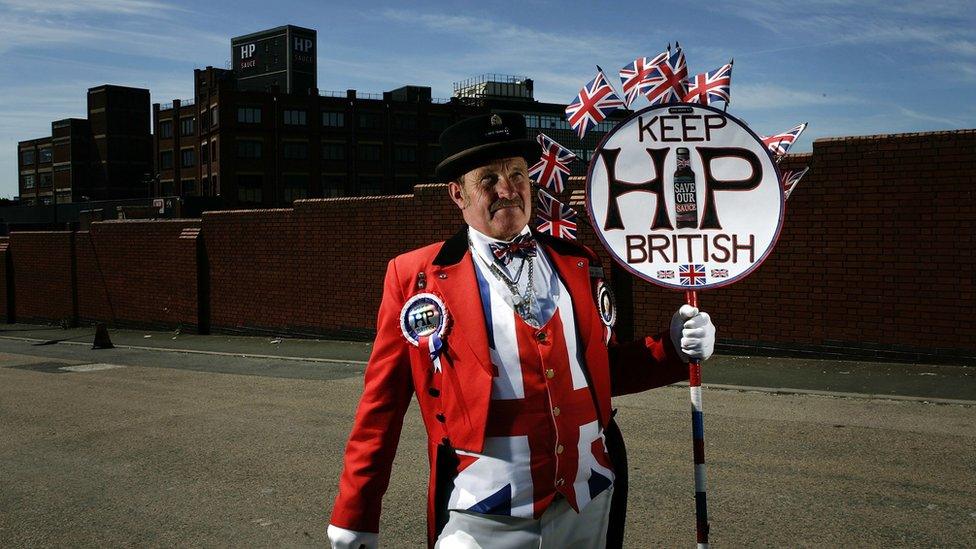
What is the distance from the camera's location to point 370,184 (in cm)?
8256

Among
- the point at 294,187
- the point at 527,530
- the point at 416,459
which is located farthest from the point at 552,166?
the point at 294,187

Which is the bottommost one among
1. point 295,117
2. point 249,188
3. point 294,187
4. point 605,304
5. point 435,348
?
point 435,348

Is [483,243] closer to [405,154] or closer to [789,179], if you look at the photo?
[789,179]

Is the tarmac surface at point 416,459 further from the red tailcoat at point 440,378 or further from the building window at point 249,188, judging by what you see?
the building window at point 249,188

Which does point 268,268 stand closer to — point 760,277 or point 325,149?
point 760,277

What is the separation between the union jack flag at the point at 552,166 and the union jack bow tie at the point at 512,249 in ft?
1.91

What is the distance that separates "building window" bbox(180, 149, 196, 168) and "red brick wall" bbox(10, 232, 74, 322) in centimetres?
5840

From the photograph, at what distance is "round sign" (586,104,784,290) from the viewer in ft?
11.0

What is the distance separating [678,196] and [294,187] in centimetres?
7861

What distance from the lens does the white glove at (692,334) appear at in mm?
2965

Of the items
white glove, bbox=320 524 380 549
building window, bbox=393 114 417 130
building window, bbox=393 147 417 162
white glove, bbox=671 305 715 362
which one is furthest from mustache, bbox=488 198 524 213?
building window, bbox=393 114 417 130

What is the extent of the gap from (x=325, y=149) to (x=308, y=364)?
225 feet

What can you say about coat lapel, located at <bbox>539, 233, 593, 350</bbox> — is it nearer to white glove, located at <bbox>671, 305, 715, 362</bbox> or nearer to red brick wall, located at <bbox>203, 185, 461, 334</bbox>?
white glove, located at <bbox>671, 305, 715, 362</bbox>

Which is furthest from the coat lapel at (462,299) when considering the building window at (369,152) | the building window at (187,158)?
the building window at (187,158)
